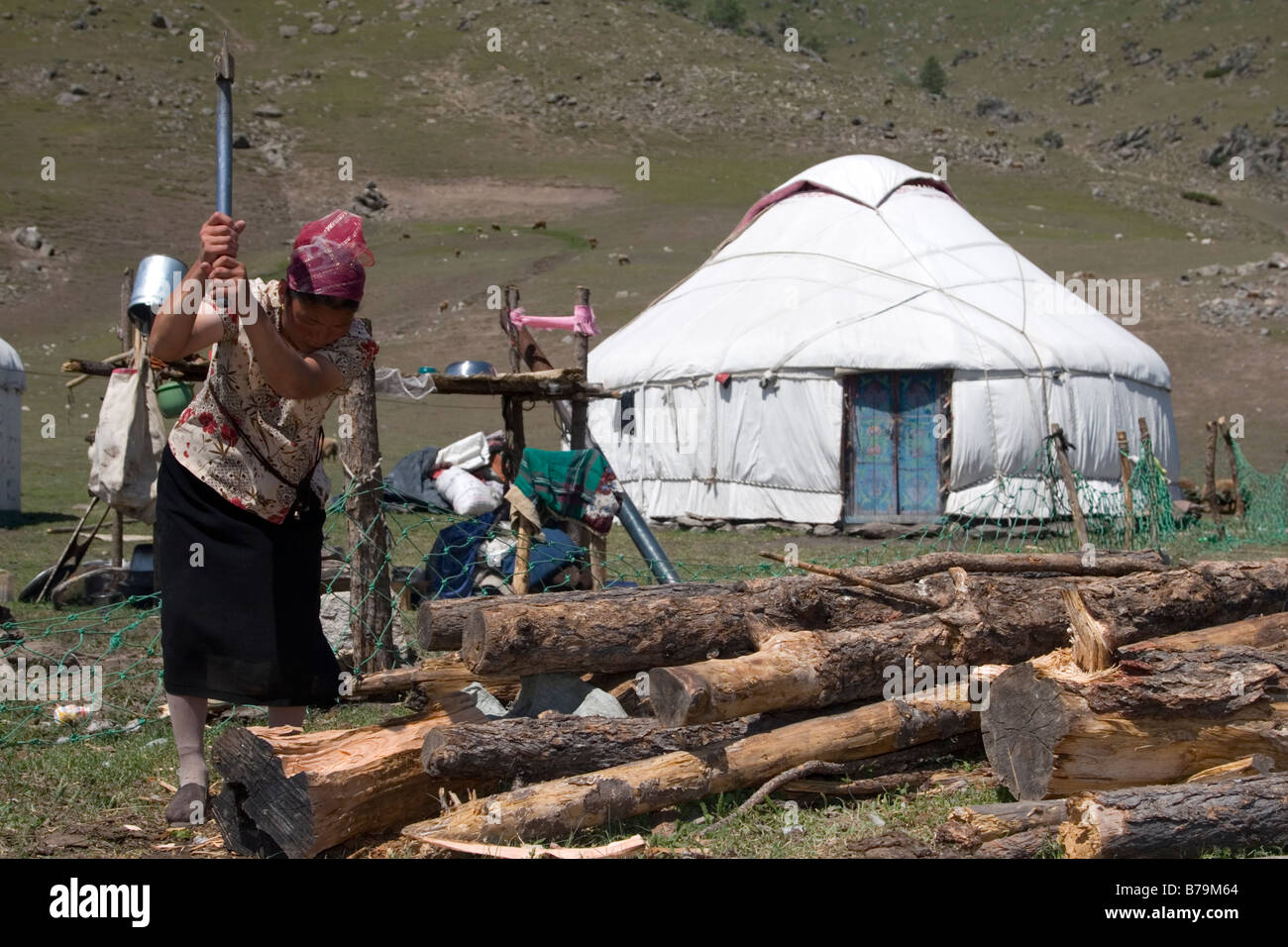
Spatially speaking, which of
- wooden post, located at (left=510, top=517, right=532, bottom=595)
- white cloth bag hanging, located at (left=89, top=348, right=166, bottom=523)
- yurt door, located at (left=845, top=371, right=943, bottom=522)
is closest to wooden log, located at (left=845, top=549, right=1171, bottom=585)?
wooden post, located at (left=510, top=517, right=532, bottom=595)

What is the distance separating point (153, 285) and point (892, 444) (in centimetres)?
907

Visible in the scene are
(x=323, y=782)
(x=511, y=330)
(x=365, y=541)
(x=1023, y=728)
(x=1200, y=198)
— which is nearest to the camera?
(x=323, y=782)

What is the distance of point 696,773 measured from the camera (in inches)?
135

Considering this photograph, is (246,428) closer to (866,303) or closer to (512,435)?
(512,435)

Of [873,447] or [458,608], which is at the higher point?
[873,447]

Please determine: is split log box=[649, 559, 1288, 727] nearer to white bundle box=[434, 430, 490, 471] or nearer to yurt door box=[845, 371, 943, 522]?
white bundle box=[434, 430, 490, 471]

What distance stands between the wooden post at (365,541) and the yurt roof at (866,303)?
8350 mm

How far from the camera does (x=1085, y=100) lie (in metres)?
85.4

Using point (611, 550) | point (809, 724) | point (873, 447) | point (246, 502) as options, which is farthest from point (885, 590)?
point (873, 447)

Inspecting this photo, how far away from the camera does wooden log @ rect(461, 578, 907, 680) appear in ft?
12.1

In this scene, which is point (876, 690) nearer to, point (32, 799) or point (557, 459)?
point (32, 799)

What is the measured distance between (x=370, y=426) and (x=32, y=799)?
6.73ft

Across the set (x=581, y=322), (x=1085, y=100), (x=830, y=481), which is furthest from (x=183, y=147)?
(x=1085, y=100)

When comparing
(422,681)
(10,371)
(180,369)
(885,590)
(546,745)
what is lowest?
(546,745)
